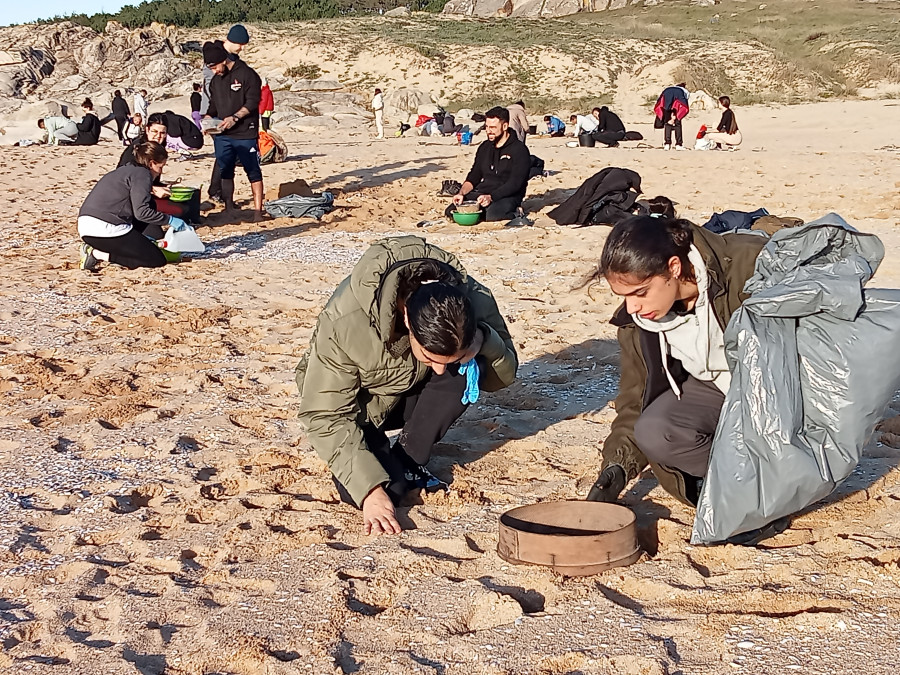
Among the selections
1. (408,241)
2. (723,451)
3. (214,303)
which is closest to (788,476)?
(723,451)

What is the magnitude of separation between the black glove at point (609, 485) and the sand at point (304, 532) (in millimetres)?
150

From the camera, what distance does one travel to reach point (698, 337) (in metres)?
2.70

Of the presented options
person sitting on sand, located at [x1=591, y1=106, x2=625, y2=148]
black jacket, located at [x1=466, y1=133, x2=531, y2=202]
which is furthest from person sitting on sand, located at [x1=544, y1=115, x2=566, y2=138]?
black jacket, located at [x1=466, y1=133, x2=531, y2=202]

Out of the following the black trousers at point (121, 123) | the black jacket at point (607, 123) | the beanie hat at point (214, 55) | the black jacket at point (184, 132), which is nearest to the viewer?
the beanie hat at point (214, 55)

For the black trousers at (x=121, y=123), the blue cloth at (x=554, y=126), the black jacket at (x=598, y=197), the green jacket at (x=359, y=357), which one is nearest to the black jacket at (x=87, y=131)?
the black trousers at (x=121, y=123)

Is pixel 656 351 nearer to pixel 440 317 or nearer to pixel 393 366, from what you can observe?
pixel 440 317

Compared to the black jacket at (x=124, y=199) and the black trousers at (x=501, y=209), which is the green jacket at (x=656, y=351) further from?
the black trousers at (x=501, y=209)

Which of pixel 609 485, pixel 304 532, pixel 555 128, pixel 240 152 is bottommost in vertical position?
pixel 304 532

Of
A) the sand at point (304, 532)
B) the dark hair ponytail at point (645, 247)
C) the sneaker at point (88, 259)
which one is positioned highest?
the dark hair ponytail at point (645, 247)

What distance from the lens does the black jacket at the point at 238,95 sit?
28.0ft

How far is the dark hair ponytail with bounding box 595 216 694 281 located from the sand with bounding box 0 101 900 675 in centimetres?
90

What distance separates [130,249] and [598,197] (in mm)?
4273

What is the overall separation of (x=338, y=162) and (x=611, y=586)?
37.4 feet

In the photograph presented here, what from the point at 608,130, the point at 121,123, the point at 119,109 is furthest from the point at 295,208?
the point at 119,109
